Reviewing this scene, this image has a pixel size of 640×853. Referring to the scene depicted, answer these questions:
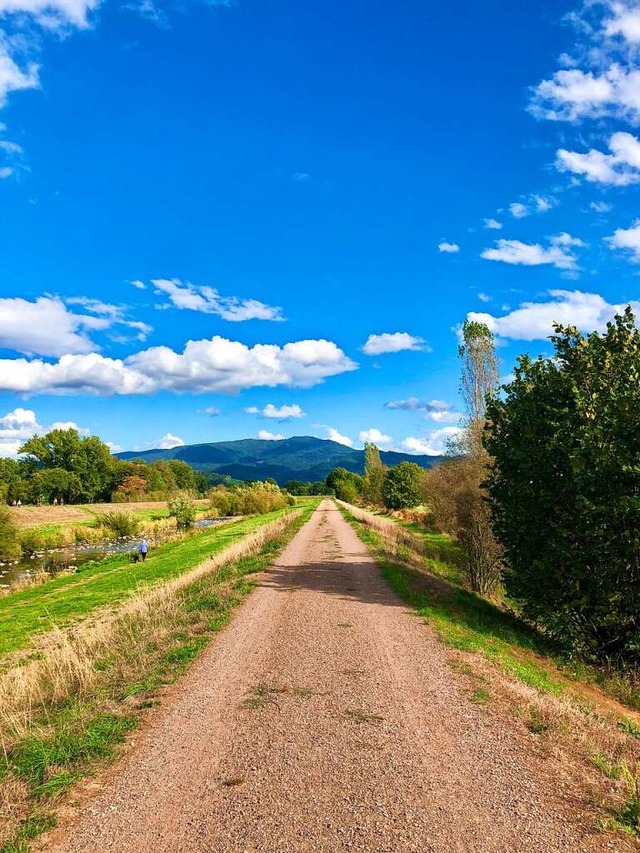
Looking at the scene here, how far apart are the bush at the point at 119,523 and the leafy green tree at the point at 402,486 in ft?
122

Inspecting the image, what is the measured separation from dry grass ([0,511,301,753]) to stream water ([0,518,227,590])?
794 inches

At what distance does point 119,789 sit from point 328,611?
9.28 metres

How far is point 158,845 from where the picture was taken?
5.12 m

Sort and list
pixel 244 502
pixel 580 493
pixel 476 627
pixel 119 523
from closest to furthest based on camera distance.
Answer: pixel 580 493 → pixel 476 627 → pixel 119 523 → pixel 244 502

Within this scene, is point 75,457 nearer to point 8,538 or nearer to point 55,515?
point 55,515

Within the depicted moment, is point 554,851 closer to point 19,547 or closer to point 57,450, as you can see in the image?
point 19,547

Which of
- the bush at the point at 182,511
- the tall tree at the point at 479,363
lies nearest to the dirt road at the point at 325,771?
the tall tree at the point at 479,363

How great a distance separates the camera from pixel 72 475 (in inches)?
4281

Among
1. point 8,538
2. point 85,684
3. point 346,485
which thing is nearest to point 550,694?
point 85,684

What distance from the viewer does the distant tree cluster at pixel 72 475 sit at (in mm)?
102625

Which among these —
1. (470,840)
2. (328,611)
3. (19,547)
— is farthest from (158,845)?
(19,547)

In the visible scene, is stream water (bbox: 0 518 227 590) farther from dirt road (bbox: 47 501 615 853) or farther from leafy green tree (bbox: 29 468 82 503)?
leafy green tree (bbox: 29 468 82 503)

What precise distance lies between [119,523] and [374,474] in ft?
148

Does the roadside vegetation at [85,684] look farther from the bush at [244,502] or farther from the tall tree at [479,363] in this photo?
the bush at [244,502]
